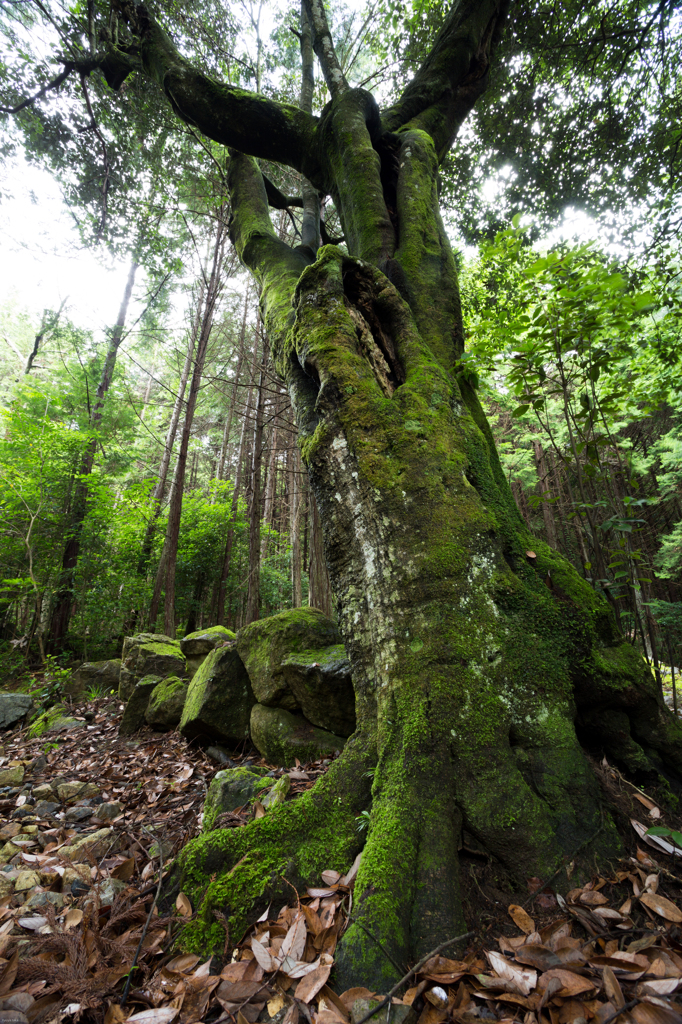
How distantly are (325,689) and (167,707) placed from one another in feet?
7.42

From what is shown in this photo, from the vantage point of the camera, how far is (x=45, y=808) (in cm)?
307

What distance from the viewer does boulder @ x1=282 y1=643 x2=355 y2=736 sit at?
10.2ft

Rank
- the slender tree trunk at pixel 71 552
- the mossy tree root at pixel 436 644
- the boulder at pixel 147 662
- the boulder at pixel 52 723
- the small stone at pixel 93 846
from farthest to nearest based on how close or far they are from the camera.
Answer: the slender tree trunk at pixel 71 552, the boulder at pixel 147 662, the boulder at pixel 52 723, the small stone at pixel 93 846, the mossy tree root at pixel 436 644

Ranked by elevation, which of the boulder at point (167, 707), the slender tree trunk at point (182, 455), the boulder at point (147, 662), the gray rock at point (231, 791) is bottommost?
the gray rock at point (231, 791)

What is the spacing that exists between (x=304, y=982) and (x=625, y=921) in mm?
1071

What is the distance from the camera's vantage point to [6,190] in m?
6.41

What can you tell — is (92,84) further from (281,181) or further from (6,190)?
(281,181)

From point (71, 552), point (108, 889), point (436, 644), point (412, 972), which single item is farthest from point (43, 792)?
point (71, 552)

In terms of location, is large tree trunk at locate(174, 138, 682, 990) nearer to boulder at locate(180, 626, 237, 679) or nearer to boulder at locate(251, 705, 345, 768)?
boulder at locate(251, 705, 345, 768)

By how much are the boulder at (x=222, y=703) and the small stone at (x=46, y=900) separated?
5.33 ft

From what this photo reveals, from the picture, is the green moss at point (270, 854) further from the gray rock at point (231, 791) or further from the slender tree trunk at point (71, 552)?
the slender tree trunk at point (71, 552)

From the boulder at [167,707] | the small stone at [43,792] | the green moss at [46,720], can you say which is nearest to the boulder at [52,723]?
the green moss at [46,720]

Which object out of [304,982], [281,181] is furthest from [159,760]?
[281,181]

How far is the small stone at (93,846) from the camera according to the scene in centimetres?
238
